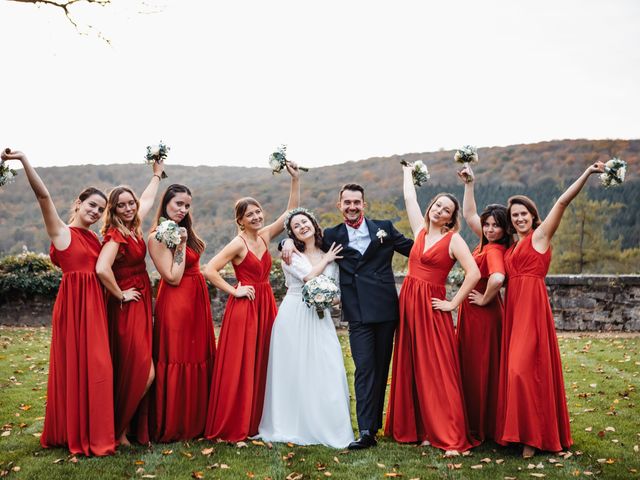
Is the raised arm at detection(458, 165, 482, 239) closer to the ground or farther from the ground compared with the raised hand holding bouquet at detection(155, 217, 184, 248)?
farther from the ground

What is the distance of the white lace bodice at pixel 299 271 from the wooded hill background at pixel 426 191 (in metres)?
13.4

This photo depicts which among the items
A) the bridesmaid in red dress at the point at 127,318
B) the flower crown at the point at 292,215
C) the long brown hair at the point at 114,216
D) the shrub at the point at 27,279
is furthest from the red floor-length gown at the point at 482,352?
the shrub at the point at 27,279

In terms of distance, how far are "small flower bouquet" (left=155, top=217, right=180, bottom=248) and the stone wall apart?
351 inches

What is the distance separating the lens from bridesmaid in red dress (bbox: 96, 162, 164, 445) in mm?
5488

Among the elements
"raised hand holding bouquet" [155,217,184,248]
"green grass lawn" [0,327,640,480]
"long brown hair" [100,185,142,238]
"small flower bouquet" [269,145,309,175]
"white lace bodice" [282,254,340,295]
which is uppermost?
"small flower bouquet" [269,145,309,175]

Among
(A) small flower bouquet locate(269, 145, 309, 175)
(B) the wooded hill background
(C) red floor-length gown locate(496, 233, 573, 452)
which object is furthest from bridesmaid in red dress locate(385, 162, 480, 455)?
(B) the wooded hill background

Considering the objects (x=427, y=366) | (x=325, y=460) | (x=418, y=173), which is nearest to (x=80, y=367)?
(x=325, y=460)

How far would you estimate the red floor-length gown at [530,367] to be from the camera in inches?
205

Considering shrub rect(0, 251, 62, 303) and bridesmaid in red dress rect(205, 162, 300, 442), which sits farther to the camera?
shrub rect(0, 251, 62, 303)

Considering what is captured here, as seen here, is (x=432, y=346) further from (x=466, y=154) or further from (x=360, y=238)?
(x=466, y=154)

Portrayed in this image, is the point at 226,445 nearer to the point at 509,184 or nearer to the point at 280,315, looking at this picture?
the point at 280,315

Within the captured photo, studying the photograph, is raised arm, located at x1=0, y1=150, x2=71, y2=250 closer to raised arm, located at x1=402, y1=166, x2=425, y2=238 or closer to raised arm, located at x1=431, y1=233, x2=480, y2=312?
raised arm, located at x1=402, y1=166, x2=425, y2=238

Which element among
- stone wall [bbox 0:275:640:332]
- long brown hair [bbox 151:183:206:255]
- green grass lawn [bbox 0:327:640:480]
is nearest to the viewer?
green grass lawn [bbox 0:327:640:480]

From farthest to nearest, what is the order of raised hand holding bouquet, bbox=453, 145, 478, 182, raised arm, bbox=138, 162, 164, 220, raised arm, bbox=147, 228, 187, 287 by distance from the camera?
raised hand holding bouquet, bbox=453, 145, 478, 182
raised arm, bbox=138, 162, 164, 220
raised arm, bbox=147, 228, 187, 287
